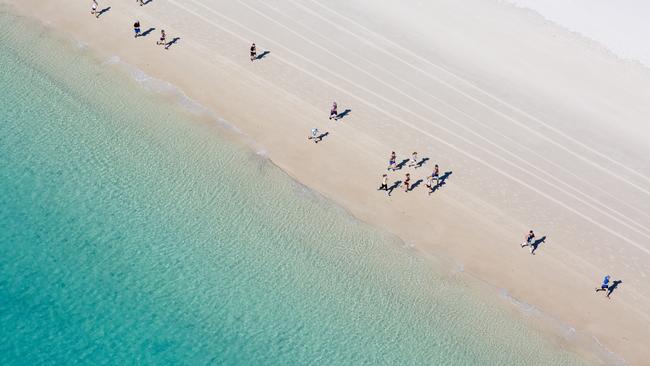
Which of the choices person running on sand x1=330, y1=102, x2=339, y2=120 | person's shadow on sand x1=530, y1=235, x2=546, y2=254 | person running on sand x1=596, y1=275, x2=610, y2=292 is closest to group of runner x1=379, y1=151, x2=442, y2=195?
person running on sand x1=330, y1=102, x2=339, y2=120

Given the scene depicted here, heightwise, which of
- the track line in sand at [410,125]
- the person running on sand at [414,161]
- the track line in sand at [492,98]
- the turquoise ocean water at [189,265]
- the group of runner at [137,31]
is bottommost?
the turquoise ocean water at [189,265]

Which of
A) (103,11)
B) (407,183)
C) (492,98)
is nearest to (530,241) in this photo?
(407,183)

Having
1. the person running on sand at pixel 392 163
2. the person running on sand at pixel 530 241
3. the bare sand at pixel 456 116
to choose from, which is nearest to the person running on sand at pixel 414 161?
the bare sand at pixel 456 116

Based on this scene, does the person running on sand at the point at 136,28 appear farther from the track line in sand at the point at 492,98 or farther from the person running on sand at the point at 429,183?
the person running on sand at the point at 429,183

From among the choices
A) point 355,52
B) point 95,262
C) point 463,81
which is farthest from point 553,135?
point 95,262

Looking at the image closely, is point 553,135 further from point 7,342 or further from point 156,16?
point 7,342

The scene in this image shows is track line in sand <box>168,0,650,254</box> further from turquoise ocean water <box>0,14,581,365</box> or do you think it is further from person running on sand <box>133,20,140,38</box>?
turquoise ocean water <box>0,14,581,365</box>

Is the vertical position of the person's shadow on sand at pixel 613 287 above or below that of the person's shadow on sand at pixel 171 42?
below

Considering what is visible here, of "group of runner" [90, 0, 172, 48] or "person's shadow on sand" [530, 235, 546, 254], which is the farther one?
"group of runner" [90, 0, 172, 48]
